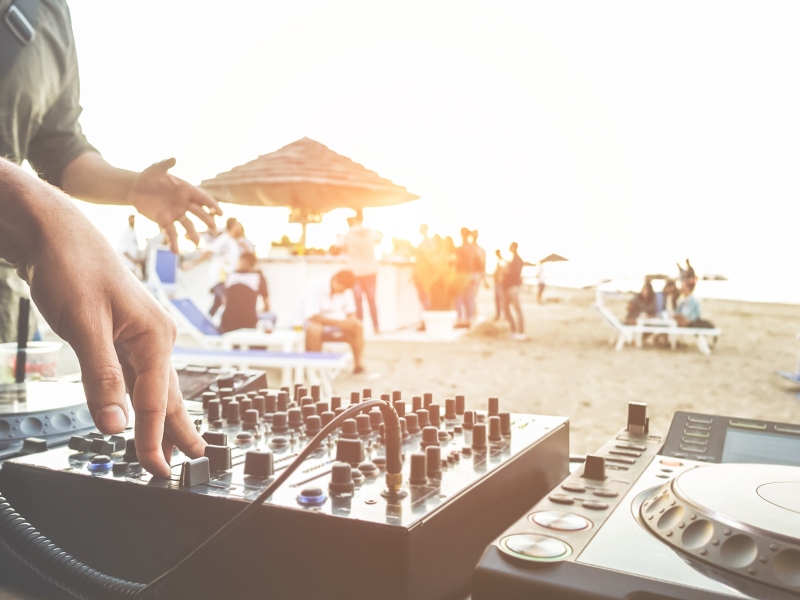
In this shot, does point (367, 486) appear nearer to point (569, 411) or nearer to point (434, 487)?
point (434, 487)

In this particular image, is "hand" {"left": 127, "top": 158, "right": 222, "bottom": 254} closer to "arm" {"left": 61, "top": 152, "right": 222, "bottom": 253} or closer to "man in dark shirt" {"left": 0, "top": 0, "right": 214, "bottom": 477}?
"arm" {"left": 61, "top": 152, "right": 222, "bottom": 253}

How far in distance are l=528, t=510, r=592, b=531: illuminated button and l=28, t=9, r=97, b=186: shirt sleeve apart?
0.81m

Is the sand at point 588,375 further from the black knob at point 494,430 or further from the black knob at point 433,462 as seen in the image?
the black knob at point 433,462

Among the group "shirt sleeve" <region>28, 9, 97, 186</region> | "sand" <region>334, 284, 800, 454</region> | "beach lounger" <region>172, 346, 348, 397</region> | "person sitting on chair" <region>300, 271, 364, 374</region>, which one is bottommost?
"sand" <region>334, 284, 800, 454</region>

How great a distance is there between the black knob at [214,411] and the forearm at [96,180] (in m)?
0.28

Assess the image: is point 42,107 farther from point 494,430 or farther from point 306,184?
point 306,184

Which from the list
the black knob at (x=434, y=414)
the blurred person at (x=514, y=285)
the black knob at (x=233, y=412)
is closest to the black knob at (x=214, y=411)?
the black knob at (x=233, y=412)

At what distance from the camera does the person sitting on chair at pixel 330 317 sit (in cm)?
496

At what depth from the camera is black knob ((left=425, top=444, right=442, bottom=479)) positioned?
20.2 inches

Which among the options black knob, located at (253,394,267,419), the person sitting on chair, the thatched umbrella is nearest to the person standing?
the thatched umbrella

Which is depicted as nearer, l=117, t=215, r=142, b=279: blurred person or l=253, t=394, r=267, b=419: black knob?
l=253, t=394, r=267, b=419: black knob

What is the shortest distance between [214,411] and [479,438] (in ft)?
1.00

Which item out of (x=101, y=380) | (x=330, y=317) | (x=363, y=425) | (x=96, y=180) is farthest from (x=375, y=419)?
→ (x=330, y=317)

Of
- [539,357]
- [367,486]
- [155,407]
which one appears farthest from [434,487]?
[539,357]
